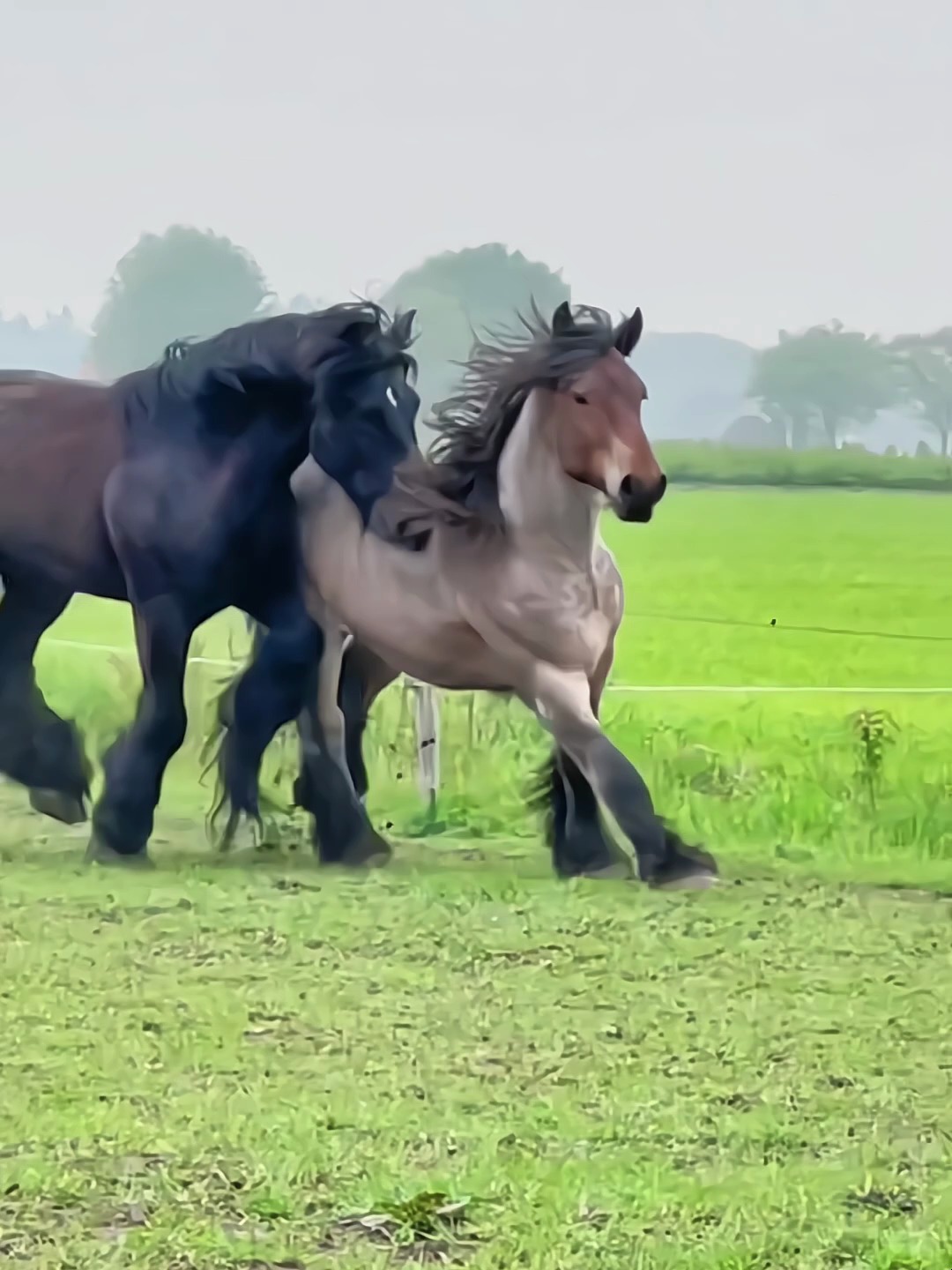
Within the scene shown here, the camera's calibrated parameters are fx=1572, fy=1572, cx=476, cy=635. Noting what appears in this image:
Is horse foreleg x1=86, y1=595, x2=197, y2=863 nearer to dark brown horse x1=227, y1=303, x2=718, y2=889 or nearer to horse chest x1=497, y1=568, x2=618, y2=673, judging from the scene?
dark brown horse x1=227, y1=303, x2=718, y2=889

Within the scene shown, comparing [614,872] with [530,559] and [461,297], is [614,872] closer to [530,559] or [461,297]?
[530,559]

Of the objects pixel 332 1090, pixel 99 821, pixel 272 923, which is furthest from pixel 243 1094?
pixel 99 821

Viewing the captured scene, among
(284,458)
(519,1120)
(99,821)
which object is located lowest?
(519,1120)

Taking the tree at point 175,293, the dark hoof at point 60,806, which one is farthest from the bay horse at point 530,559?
A: the tree at point 175,293

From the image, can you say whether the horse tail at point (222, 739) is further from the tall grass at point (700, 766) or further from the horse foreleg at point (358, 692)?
the horse foreleg at point (358, 692)

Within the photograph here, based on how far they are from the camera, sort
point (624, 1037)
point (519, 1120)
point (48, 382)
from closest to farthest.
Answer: point (519, 1120)
point (624, 1037)
point (48, 382)

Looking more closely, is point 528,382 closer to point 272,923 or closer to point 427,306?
point 427,306

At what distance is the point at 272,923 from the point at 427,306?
56.7 inches

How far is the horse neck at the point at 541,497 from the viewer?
272 centimetres

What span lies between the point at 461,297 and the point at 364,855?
1.21m

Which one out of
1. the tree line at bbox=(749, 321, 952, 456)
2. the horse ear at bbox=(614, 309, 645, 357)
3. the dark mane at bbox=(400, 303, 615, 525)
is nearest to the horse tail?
the dark mane at bbox=(400, 303, 615, 525)

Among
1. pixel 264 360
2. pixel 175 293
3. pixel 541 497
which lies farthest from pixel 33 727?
pixel 541 497

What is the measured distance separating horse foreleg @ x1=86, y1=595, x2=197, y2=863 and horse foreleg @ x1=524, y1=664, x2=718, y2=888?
0.69 metres

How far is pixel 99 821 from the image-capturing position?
9.68 ft
